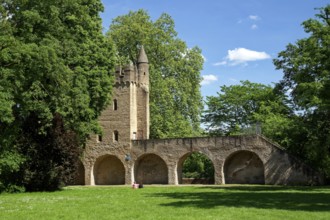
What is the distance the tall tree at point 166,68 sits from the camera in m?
41.0

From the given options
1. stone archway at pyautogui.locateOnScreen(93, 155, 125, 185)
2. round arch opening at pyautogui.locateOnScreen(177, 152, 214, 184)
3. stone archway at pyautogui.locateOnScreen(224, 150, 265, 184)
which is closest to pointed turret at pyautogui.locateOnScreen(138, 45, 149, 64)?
stone archway at pyautogui.locateOnScreen(93, 155, 125, 185)

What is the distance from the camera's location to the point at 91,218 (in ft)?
41.7

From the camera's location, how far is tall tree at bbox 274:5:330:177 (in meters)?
21.2

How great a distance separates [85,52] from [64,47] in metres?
2.44

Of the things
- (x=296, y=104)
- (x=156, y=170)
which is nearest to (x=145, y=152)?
(x=156, y=170)

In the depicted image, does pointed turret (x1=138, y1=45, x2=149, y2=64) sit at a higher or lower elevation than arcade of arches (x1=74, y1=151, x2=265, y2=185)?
higher

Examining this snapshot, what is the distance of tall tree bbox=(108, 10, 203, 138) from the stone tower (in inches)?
78.3

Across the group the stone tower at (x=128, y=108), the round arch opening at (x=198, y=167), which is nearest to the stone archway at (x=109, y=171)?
the stone tower at (x=128, y=108)

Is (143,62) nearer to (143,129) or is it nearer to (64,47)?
(143,129)

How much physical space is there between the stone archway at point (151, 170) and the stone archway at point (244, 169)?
17.8ft

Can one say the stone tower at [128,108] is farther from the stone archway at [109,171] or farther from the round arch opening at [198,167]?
the round arch opening at [198,167]

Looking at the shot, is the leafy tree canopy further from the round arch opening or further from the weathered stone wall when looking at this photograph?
the weathered stone wall

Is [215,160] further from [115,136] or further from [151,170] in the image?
[115,136]

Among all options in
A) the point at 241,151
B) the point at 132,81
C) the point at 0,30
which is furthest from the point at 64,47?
the point at 241,151
